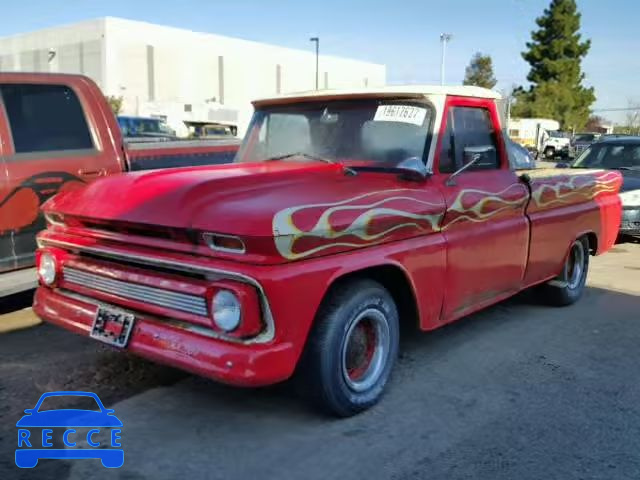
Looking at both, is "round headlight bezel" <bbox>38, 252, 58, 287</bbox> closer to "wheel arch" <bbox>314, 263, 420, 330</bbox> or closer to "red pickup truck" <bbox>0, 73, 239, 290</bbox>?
"red pickup truck" <bbox>0, 73, 239, 290</bbox>

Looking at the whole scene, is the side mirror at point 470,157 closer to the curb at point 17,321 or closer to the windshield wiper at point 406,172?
the windshield wiper at point 406,172

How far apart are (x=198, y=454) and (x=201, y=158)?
3.87m

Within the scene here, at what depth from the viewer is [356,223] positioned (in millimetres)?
3471

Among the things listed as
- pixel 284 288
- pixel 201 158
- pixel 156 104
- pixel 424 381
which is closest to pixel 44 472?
pixel 284 288

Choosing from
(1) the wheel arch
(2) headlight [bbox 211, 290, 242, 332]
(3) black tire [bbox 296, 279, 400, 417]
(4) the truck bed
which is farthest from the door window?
(4) the truck bed

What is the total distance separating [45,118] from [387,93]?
Result: 9.44ft

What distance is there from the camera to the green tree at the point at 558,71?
51.8m

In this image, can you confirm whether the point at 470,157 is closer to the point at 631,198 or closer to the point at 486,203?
the point at 486,203

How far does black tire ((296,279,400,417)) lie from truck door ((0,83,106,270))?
9.15 ft

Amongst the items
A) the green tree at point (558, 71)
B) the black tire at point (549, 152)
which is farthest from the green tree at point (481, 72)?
the black tire at point (549, 152)

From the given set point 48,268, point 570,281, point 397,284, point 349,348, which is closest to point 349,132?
point 397,284

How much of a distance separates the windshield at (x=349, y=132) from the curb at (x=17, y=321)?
2.28 meters

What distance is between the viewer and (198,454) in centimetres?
327

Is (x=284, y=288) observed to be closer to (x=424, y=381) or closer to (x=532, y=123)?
(x=424, y=381)
